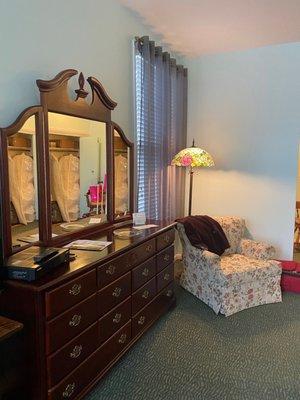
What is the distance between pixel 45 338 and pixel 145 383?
2.71 feet

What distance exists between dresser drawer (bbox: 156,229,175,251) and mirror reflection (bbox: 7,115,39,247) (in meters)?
1.00

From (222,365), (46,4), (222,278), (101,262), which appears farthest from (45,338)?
(46,4)

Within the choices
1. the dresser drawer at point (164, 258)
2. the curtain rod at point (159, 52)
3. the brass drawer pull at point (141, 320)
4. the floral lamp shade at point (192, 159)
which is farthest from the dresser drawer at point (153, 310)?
the curtain rod at point (159, 52)

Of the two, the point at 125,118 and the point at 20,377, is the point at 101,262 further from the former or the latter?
the point at 125,118

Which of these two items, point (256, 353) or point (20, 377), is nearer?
point (20, 377)

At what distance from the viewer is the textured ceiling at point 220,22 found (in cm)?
272

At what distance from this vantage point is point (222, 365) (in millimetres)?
2166

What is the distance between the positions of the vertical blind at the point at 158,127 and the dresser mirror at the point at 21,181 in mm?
1356

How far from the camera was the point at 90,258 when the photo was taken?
1.84 m

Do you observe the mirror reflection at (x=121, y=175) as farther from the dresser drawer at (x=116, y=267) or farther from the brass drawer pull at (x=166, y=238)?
the dresser drawer at (x=116, y=267)

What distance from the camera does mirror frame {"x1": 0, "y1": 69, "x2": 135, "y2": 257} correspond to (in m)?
1.75

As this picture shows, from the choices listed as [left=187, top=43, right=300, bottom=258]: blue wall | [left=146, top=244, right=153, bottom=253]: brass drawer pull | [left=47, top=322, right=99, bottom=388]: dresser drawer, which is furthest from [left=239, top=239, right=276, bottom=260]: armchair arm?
[left=47, top=322, right=99, bottom=388]: dresser drawer

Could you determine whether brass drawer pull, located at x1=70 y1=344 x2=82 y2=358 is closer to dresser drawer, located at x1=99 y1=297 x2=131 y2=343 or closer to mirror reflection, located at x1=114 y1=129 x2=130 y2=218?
dresser drawer, located at x1=99 y1=297 x2=131 y2=343

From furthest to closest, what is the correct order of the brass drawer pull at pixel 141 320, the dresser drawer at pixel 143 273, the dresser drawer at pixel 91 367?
1. the brass drawer pull at pixel 141 320
2. the dresser drawer at pixel 143 273
3. the dresser drawer at pixel 91 367
